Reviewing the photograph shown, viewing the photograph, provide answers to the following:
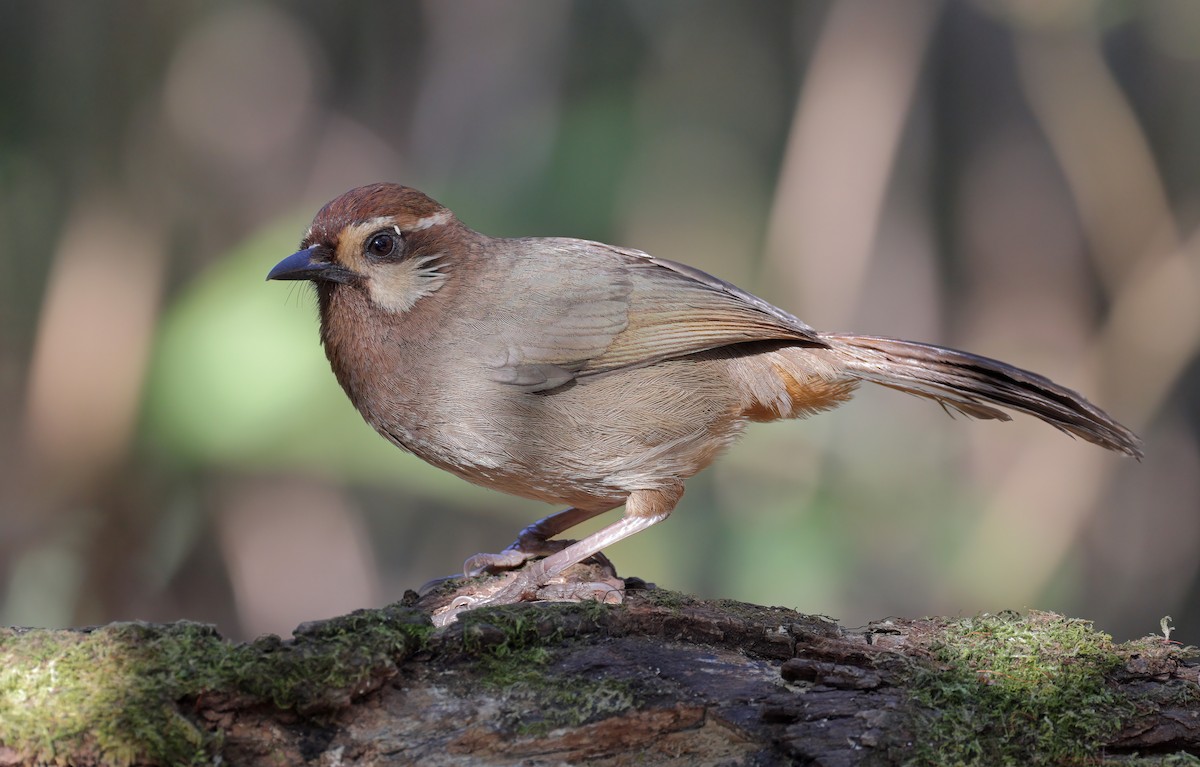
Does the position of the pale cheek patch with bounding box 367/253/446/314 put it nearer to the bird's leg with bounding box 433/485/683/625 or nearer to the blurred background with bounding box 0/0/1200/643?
the bird's leg with bounding box 433/485/683/625

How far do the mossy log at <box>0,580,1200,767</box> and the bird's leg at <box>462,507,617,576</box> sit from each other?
49.7 inches

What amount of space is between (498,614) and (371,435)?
433cm

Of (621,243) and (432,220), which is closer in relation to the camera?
(432,220)

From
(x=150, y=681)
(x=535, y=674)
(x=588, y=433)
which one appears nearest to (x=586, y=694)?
(x=535, y=674)

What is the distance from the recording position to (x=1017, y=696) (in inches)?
119

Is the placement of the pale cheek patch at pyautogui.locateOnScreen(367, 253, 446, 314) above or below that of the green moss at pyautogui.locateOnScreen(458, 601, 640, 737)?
above

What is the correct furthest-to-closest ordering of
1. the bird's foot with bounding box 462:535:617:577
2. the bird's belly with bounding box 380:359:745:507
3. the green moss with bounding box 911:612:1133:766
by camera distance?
the bird's foot with bounding box 462:535:617:577
the bird's belly with bounding box 380:359:745:507
the green moss with bounding box 911:612:1133:766

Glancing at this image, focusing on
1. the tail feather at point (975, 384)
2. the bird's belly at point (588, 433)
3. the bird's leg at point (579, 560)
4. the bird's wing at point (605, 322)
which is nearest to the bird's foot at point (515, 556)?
the bird's leg at point (579, 560)

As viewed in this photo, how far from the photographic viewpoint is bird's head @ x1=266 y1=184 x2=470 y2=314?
4352 mm

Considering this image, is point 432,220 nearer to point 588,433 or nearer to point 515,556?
point 588,433

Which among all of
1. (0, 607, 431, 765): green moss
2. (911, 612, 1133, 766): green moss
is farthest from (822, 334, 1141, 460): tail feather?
(0, 607, 431, 765): green moss

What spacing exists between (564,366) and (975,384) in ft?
5.61

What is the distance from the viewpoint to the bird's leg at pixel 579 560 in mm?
3964

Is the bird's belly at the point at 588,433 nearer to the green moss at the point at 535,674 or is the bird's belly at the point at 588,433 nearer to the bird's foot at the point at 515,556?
the bird's foot at the point at 515,556
